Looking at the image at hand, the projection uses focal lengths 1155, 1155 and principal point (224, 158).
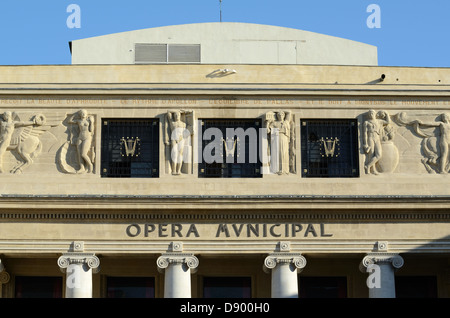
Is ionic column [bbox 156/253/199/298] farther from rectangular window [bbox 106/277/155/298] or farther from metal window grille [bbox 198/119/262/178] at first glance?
metal window grille [bbox 198/119/262/178]

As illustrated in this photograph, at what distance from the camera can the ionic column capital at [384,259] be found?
142 feet

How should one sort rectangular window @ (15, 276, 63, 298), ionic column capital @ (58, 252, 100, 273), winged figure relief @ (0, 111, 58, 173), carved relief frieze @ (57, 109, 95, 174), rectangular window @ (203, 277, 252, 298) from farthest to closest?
rectangular window @ (203, 277, 252, 298) < rectangular window @ (15, 276, 63, 298) < winged figure relief @ (0, 111, 58, 173) < carved relief frieze @ (57, 109, 95, 174) < ionic column capital @ (58, 252, 100, 273)

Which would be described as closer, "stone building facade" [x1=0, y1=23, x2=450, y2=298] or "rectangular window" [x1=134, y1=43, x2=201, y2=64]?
"stone building facade" [x1=0, y1=23, x2=450, y2=298]

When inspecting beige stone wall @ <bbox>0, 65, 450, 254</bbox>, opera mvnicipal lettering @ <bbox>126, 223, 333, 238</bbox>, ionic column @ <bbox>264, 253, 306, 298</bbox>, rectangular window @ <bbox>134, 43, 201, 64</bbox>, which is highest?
rectangular window @ <bbox>134, 43, 201, 64</bbox>

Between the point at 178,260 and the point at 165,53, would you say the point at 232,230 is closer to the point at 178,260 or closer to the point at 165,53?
the point at 178,260

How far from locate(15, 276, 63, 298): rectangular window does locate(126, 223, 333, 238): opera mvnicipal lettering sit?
4708mm

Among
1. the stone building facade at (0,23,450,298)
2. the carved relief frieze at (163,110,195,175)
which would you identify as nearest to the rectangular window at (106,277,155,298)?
Result: the stone building facade at (0,23,450,298)

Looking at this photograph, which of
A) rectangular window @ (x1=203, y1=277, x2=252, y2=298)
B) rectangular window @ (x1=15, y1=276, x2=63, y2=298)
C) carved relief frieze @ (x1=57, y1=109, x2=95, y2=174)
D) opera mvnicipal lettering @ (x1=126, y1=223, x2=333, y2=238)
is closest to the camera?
opera mvnicipal lettering @ (x1=126, y1=223, x2=333, y2=238)

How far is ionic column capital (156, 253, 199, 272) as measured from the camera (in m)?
43.3

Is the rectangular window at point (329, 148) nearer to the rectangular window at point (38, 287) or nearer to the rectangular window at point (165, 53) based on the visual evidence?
the rectangular window at point (165, 53)

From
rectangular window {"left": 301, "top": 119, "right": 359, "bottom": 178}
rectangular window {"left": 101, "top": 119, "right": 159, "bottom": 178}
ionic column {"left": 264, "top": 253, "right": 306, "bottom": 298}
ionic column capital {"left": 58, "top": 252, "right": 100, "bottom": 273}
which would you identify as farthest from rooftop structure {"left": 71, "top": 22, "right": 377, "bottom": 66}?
ionic column {"left": 264, "top": 253, "right": 306, "bottom": 298}

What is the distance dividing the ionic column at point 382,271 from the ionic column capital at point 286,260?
231 cm

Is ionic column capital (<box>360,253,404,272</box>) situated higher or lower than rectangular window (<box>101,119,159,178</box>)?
lower

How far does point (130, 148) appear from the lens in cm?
4488
